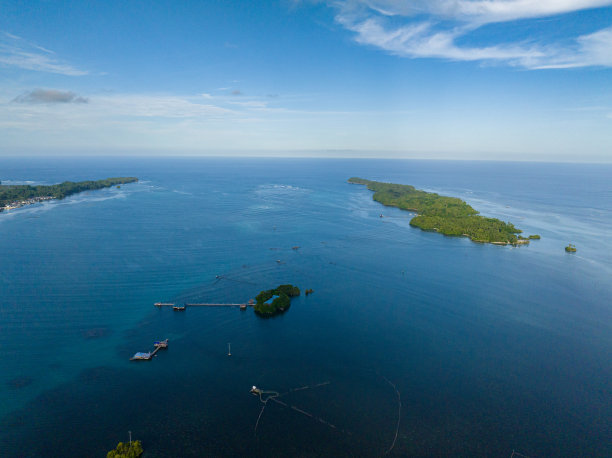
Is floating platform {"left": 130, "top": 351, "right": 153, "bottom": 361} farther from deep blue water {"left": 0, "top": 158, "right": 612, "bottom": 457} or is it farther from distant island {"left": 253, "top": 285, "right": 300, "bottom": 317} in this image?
Answer: distant island {"left": 253, "top": 285, "right": 300, "bottom": 317}

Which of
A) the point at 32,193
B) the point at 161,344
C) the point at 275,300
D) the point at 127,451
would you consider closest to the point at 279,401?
the point at 127,451

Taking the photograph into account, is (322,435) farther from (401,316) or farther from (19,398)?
(19,398)

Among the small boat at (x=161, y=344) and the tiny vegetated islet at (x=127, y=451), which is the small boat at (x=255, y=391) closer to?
the tiny vegetated islet at (x=127, y=451)

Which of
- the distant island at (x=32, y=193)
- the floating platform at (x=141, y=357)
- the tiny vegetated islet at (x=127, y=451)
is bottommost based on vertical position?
the tiny vegetated islet at (x=127, y=451)

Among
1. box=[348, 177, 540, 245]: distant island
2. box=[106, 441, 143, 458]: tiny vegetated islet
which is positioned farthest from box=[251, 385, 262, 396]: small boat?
box=[348, 177, 540, 245]: distant island

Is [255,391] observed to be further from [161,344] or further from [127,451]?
[161,344]

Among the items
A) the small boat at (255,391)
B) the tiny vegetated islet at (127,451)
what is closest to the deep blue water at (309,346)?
the small boat at (255,391)
